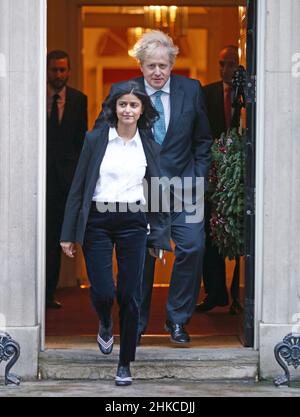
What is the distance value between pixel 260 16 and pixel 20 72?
1615mm

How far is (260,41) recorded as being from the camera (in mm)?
8211

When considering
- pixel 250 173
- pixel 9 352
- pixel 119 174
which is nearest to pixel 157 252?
pixel 119 174

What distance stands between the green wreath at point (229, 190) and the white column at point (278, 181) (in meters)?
0.46

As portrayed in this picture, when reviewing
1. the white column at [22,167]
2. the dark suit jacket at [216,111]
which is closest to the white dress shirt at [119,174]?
the white column at [22,167]

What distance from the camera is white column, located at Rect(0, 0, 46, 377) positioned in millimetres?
8070

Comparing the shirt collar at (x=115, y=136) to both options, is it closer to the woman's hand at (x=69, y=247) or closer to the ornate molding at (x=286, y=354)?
the woman's hand at (x=69, y=247)

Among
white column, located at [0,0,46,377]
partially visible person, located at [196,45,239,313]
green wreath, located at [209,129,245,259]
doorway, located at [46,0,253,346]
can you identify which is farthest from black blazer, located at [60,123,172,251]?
partially visible person, located at [196,45,239,313]

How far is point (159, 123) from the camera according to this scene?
8523 millimetres

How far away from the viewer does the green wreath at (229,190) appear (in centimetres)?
870

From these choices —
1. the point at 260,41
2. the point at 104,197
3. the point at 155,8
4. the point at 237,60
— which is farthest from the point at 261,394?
the point at 155,8

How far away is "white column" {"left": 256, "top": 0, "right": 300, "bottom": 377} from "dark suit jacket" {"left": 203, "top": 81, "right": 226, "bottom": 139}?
1.58 metres

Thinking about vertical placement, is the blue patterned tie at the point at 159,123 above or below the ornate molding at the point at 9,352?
above

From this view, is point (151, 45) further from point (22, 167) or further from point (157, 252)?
point (157, 252)

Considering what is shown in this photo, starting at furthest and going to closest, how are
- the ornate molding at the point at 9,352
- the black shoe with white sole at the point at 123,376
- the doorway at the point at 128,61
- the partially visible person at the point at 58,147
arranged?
the partially visible person at the point at 58,147 → the doorway at the point at 128,61 → the ornate molding at the point at 9,352 → the black shoe with white sole at the point at 123,376
